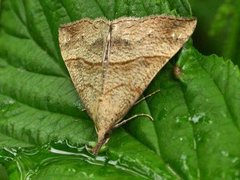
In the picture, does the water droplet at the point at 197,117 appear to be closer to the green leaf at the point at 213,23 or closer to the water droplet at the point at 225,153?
the water droplet at the point at 225,153

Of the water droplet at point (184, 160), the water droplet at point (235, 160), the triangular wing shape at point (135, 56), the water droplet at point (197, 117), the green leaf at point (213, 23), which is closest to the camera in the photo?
the water droplet at point (235, 160)

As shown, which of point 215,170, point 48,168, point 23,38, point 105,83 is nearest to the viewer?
point 215,170

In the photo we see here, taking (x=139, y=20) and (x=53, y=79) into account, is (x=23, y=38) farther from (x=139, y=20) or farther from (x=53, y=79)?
(x=139, y=20)

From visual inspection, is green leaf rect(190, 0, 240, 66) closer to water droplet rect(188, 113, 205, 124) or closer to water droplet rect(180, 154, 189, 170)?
water droplet rect(188, 113, 205, 124)

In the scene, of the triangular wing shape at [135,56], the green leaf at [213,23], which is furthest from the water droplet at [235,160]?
the green leaf at [213,23]

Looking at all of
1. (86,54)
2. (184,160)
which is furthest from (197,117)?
(86,54)

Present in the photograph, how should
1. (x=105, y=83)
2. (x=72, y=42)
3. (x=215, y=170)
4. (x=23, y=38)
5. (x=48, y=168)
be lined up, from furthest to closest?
(x=23, y=38), (x=72, y=42), (x=105, y=83), (x=48, y=168), (x=215, y=170)

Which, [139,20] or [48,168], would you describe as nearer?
[48,168]

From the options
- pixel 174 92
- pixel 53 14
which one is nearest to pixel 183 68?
pixel 174 92
